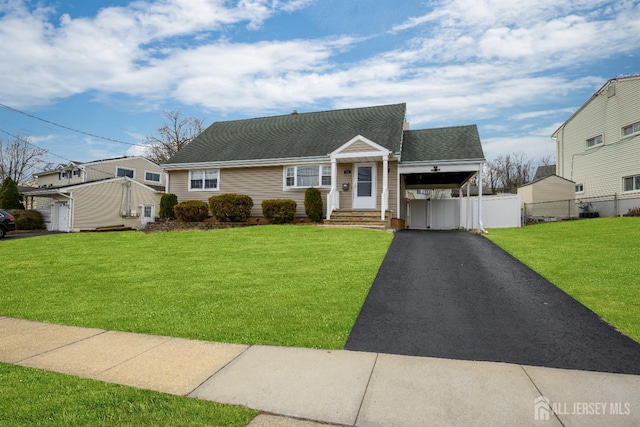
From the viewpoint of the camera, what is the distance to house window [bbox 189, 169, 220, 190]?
62.2 feet

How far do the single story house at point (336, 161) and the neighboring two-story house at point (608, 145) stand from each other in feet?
30.2

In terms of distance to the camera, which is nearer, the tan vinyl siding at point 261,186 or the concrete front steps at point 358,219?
the concrete front steps at point 358,219

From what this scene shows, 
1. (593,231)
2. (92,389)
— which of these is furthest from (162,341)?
(593,231)

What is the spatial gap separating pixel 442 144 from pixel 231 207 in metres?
10.8

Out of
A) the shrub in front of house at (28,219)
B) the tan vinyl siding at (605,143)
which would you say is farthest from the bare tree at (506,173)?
the shrub in front of house at (28,219)

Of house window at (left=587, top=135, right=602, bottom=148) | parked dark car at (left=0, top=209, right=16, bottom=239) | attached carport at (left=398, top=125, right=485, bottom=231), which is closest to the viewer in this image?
attached carport at (left=398, top=125, right=485, bottom=231)

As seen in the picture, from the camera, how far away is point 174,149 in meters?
43.3

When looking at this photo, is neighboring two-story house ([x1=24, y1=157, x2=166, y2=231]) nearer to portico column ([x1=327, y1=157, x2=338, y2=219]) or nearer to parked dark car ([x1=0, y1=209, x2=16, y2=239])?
parked dark car ([x1=0, y1=209, x2=16, y2=239])

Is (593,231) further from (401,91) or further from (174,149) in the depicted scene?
(174,149)

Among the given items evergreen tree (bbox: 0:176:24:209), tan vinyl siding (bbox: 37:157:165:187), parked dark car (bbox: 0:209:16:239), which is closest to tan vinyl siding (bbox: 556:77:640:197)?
parked dark car (bbox: 0:209:16:239)

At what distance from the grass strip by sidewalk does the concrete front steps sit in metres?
12.0

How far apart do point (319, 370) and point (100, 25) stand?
1986 cm

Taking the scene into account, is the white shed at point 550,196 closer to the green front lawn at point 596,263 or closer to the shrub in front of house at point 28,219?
the green front lawn at point 596,263

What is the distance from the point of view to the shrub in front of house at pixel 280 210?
52.4ft
